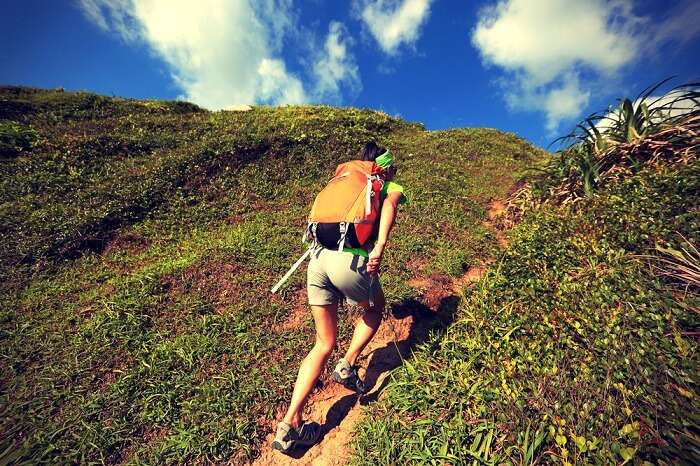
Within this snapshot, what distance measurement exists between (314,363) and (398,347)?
1944 mm

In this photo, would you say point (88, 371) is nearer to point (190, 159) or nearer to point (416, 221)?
point (416, 221)

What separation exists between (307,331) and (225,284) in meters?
2.04

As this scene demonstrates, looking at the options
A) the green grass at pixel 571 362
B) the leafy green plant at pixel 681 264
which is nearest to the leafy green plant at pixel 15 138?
the green grass at pixel 571 362

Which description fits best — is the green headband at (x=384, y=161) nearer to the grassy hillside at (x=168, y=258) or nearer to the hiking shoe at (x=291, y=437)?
the grassy hillside at (x=168, y=258)

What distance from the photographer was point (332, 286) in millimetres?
3820

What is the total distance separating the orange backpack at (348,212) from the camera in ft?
12.0

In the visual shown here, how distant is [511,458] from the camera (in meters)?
3.22

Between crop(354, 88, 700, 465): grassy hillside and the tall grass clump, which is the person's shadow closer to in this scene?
crop(354, 88, 700, 465): grassy hillside

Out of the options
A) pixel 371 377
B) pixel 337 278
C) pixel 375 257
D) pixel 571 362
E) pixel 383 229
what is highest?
pixel 383 229

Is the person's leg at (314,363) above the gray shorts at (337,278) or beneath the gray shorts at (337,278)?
beneath

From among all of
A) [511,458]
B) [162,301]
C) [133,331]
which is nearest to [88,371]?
[133,331]

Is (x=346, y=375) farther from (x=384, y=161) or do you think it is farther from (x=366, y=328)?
(x=384, y=161)

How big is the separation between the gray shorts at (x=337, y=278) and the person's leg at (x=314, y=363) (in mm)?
134

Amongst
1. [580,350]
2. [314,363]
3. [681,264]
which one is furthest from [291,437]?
[681,264]
